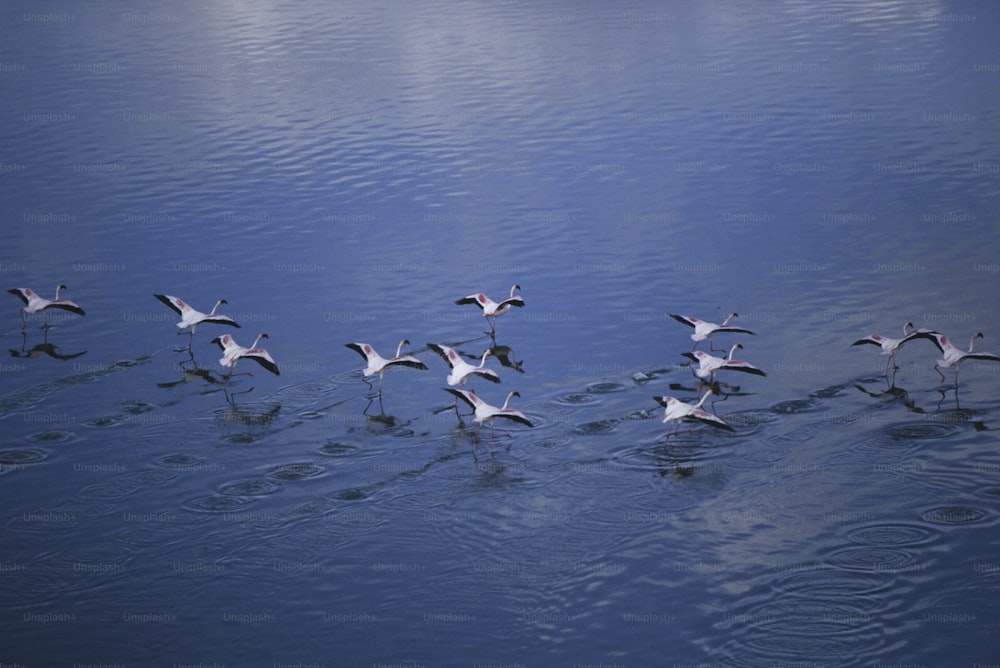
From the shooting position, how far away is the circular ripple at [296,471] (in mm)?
23625

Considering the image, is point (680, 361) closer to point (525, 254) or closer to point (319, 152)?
point (525, 254)

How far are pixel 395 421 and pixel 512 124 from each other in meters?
23.9

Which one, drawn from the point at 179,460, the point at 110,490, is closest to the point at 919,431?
the point at 179,460

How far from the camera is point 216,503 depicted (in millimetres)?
22828

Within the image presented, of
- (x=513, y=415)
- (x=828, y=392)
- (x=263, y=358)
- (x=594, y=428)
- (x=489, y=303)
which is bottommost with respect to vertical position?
(x=828, y=392)

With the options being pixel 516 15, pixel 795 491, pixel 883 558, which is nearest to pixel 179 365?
pixel 795 491

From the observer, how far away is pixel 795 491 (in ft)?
73.7

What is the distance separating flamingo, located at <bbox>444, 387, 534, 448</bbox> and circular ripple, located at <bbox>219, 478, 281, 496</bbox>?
405cm

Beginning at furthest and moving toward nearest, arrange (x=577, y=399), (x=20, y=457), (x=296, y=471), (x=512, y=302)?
(x=512, y=302), (x=577, y=399), (x=20, y=457), (x=296, y=471)

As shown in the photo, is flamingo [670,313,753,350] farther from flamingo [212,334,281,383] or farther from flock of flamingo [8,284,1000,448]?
flamingo [212,334,281,383]

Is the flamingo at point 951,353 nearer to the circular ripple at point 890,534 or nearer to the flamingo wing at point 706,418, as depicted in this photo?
the flamingo wing at point 706,418

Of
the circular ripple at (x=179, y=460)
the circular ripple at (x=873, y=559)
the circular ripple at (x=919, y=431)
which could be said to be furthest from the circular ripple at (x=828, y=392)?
the circular ripple at (x=179, y=460)

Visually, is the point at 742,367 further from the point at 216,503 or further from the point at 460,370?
the point at 216,503

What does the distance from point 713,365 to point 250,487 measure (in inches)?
411
